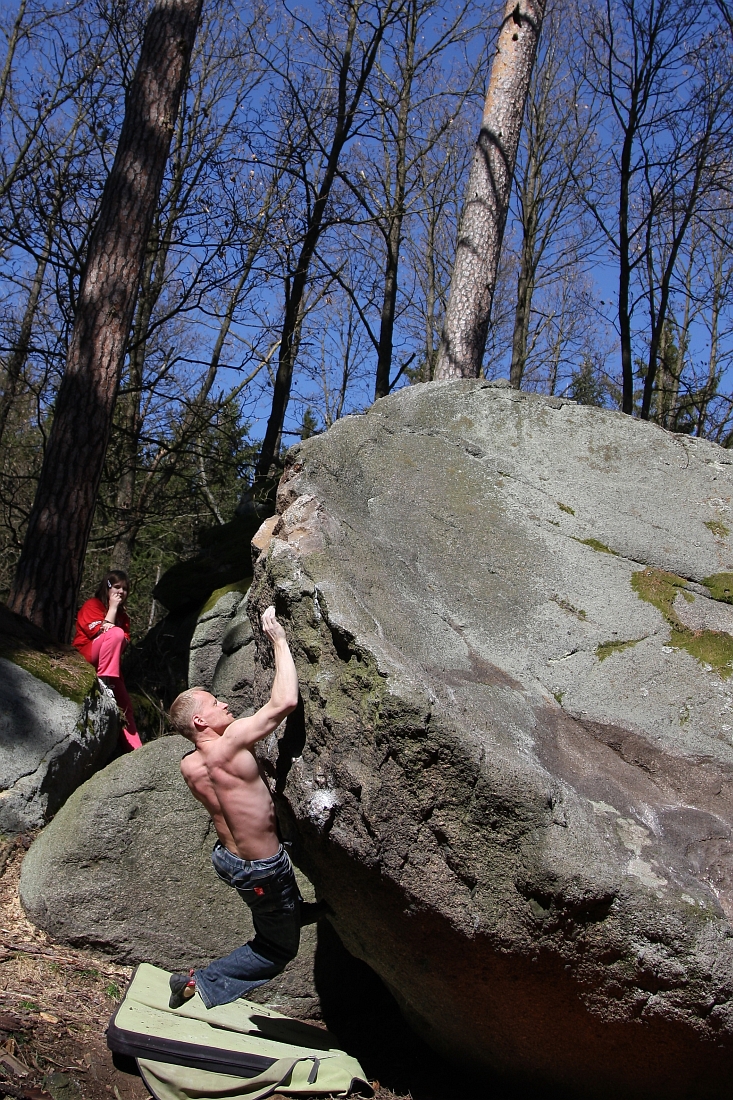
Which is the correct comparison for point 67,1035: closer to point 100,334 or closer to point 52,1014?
point 52,1014

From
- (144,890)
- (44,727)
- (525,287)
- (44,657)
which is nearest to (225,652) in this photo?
(44,657)

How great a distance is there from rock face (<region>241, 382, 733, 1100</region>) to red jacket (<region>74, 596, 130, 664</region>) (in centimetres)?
279

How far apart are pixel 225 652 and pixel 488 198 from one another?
14.6 ft

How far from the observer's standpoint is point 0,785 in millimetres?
4195

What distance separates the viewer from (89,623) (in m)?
5.89

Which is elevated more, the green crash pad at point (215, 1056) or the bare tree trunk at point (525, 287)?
the bare tree trunk at point (525, 287)

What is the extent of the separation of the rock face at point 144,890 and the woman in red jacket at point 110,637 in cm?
153

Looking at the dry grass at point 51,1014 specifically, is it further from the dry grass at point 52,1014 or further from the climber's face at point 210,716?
the climber's face at point 210,716

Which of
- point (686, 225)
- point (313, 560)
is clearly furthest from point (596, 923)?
point (686, 225)

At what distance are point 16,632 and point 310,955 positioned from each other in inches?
101

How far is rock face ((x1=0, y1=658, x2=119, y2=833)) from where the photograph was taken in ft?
13.9

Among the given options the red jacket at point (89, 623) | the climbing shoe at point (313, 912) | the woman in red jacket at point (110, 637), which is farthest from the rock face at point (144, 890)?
the red jacket at point (89, 623)

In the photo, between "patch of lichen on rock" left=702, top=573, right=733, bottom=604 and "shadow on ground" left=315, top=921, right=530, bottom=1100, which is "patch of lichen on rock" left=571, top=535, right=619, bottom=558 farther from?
"shadow on ground" left=315, top=921, right=530, bottom=1100

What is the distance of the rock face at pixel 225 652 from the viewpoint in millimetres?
6395
